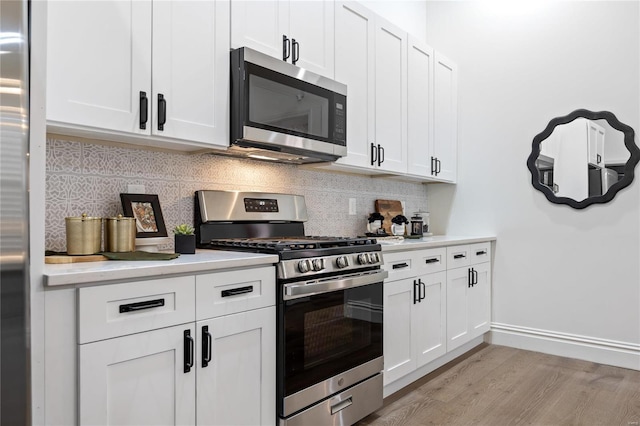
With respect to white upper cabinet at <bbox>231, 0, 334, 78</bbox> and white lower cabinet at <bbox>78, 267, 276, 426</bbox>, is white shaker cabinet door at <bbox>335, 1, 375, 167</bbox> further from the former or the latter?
white lower cabinet at <bbox>78, 267, 276, 426</bbox>

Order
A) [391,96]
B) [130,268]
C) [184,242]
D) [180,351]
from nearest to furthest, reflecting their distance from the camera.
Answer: [130,268]
[180,351]
[184,242]
[391,96]

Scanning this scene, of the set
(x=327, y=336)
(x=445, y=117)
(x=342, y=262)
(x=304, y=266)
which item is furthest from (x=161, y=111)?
(x=445, y=117)

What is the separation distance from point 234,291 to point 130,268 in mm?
432

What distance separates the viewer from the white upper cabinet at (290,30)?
2211mm

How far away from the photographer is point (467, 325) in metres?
3.41

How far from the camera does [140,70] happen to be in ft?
5.99

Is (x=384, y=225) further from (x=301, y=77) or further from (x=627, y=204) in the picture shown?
(x=627, y=204)

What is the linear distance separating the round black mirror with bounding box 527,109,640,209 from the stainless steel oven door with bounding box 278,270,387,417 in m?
1.94

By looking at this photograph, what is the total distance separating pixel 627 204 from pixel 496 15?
6.05 feet

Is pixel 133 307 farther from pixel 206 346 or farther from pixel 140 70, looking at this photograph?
pixel 140 70

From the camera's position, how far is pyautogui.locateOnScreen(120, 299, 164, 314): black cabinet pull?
1.42 metres

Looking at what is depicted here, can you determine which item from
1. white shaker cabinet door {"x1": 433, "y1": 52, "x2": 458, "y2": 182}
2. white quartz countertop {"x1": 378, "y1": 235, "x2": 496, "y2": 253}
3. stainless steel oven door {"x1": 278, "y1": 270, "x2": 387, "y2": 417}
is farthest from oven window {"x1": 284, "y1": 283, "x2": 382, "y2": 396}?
white shaker cabinet door {"x1": 433, "y1": 52, "x2": 458, "y2": 182}

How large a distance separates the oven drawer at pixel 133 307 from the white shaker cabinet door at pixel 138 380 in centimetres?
3

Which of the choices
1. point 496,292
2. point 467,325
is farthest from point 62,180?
point 496,292
